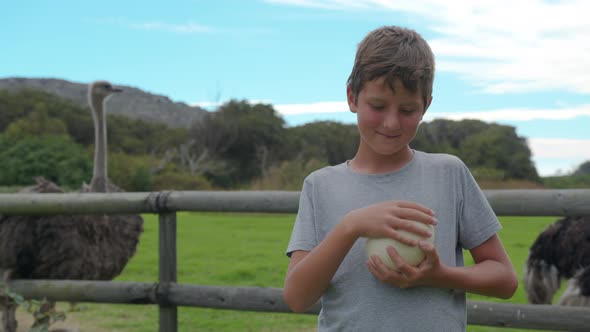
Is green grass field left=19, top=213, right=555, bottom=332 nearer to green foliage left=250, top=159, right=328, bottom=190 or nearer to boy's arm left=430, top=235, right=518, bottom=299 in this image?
green foliage left=250, top=159, right=328, bottom=190

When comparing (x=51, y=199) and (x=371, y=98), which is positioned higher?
(x=371, y=98)

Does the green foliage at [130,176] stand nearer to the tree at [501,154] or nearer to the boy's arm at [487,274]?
the tree at [501,154]

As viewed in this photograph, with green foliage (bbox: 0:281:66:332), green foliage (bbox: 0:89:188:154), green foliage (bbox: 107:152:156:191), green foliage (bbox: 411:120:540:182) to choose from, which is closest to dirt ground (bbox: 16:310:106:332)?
green foliage (bbox: 0:281:66:332)

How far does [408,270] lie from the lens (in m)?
1.33

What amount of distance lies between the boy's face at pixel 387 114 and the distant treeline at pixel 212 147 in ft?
45.1

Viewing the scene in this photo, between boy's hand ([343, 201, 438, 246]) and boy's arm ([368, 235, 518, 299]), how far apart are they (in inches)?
1.4

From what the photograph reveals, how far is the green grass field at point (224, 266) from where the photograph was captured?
4.88 metres

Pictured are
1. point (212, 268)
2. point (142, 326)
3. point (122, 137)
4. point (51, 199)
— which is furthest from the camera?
point (122, 137)

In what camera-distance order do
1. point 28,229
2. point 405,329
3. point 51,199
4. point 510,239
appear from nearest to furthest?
point 405,329, point 51,199, point 28,229, point 510,239

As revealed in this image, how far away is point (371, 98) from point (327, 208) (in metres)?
0.24

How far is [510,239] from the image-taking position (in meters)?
10.5

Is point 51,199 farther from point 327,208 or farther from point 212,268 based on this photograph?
point 212,268

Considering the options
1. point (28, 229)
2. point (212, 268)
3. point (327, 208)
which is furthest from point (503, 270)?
point (212, 268)

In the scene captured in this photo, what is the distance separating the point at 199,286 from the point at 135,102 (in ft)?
182
